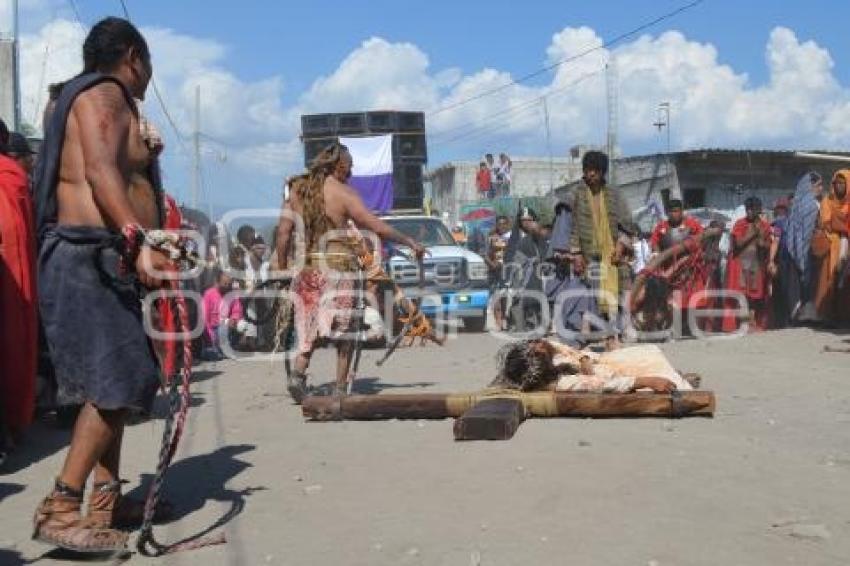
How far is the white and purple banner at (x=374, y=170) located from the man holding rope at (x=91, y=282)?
15.3 meters

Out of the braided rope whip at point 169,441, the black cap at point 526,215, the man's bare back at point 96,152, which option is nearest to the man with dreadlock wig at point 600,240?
the braided rope whip at point 169,441

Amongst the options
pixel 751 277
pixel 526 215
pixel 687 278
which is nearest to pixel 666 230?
pixel 687 278

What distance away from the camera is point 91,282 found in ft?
11.8

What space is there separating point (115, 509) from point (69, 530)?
38cm

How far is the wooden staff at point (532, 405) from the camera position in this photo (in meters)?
5.87

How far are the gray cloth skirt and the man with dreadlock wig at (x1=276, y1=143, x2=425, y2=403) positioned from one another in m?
3.49

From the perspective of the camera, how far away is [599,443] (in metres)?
5.20

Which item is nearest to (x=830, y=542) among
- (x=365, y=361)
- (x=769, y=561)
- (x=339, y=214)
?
(x=769, y=561)

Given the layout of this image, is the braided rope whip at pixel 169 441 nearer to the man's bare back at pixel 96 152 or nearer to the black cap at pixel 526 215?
the man's bare back at pixel 96 152

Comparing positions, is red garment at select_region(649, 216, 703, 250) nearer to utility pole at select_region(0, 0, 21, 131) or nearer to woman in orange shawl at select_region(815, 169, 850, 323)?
woman in orange shawl at select_region(815, 169, 850, 323)

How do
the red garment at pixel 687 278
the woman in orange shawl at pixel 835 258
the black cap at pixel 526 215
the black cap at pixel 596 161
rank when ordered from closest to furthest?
the black cap at pixel 596 161, the woman in orange shawl at pixel 835 258, the red garment at pixel 687 278, the black cap at pixel 526 215

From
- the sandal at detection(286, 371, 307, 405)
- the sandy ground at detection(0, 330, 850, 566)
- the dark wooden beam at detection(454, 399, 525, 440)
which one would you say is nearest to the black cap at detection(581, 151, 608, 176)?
the sandy ground at detection(0, 330, 850, 566)

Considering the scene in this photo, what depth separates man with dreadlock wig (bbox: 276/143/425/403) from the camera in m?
7.11

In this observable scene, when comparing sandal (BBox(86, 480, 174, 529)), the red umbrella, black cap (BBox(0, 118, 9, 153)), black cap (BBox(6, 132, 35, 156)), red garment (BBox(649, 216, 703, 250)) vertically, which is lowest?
sandal (BBox(86, 480, 174, 529))
